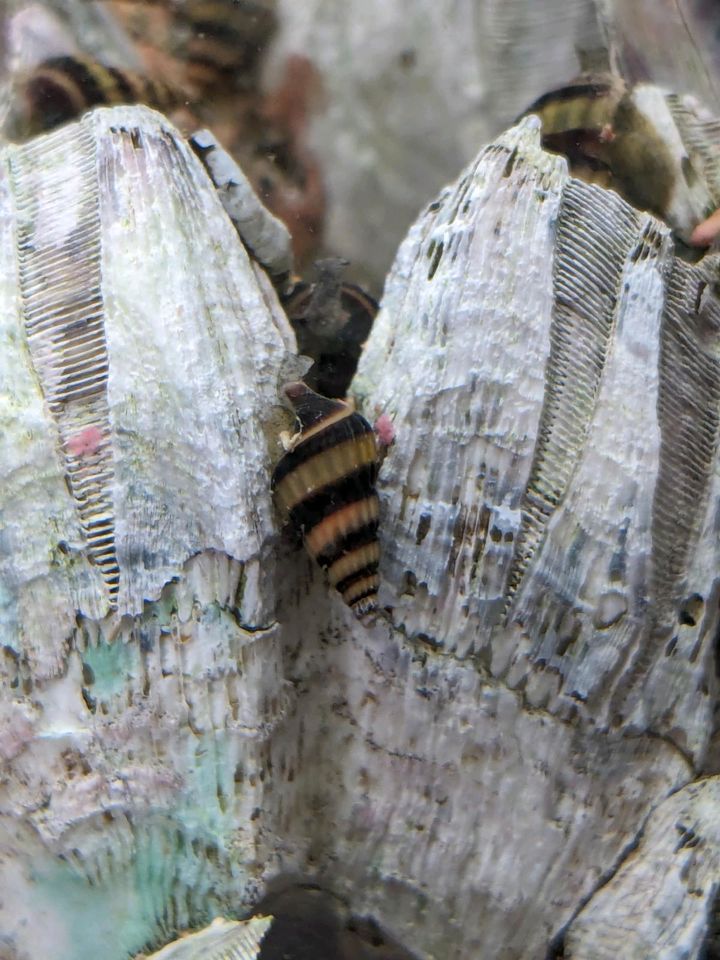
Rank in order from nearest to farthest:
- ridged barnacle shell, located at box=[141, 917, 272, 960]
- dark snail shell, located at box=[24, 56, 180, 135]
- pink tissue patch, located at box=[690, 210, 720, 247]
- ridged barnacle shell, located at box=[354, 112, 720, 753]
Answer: ridged barnacle shell, located at box=[141, 917, 272, 960], ridged barnacle shell, located at box=[354, 112, 720, 753], pink tissue patch, located at box=[690, 210, 720, 247], dark snail shell, located at box=[24, 56, 180, 135]

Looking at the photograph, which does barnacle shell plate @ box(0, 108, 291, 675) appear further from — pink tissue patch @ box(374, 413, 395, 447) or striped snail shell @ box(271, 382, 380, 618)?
pink tissue patch @ box(374, 413, 395, 447)

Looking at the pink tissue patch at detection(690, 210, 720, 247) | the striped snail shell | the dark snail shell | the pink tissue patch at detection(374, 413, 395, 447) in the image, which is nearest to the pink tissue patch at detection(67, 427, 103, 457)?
the striped snail shell

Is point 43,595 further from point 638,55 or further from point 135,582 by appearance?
point 638,55

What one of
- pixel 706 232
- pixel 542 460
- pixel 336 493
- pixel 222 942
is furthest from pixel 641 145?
pixel 222 942

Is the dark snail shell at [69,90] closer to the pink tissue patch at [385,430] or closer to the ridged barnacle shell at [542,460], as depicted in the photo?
the ridged barnacle shell at [542,460]

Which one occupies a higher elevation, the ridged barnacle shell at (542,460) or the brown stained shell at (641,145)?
the brown stained shell at (641,145)

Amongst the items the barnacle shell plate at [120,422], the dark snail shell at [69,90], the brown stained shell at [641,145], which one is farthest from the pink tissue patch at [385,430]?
the dark snail shell at [69,90]
